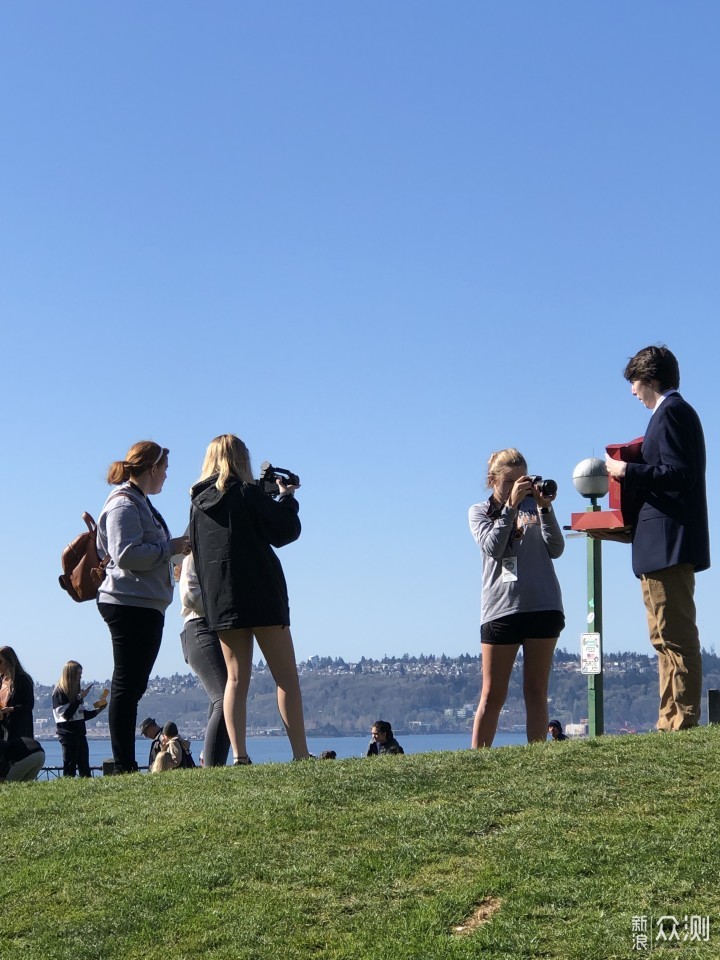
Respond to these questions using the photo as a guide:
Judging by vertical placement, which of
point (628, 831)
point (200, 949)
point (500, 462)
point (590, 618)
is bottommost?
point (200, 949)

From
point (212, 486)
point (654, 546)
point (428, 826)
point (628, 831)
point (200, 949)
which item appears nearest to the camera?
point (200, 949)

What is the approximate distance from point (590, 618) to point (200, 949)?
1010cm

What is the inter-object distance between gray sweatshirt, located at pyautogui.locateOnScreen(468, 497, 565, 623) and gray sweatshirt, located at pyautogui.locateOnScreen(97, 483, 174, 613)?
217 centimetres

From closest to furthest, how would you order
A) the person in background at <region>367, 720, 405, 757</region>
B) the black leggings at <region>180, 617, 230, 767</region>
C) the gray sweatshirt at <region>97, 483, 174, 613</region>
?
the gray sweatshirt at <region>97, 483, 174, 613</region> < the black leggings at <region>180, 617, 230, 767</region> < the person in background at <region>367, 720, 405, 757</region>

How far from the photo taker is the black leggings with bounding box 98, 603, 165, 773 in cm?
881

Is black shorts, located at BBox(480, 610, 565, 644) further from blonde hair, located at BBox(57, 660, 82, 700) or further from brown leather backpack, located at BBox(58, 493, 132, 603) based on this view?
blonde hair, located at BBox(57, 660, 82, 700)

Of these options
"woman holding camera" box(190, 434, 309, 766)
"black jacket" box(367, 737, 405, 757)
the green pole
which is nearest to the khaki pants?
"woman holding camera" box(190, 434, 309, 766)

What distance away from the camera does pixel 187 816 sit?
732cm

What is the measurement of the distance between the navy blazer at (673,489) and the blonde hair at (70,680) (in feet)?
28.7

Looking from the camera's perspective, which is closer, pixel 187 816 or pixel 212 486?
pixel 187 816

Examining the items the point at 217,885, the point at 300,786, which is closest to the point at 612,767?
the point at 300,786

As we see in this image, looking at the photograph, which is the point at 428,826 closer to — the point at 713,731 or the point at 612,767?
the point at 612,767

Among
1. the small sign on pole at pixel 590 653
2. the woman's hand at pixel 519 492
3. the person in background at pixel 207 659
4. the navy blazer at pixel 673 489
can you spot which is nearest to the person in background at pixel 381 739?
the small sign on pole at pixel 590 653

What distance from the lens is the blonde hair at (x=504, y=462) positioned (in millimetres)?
8984
